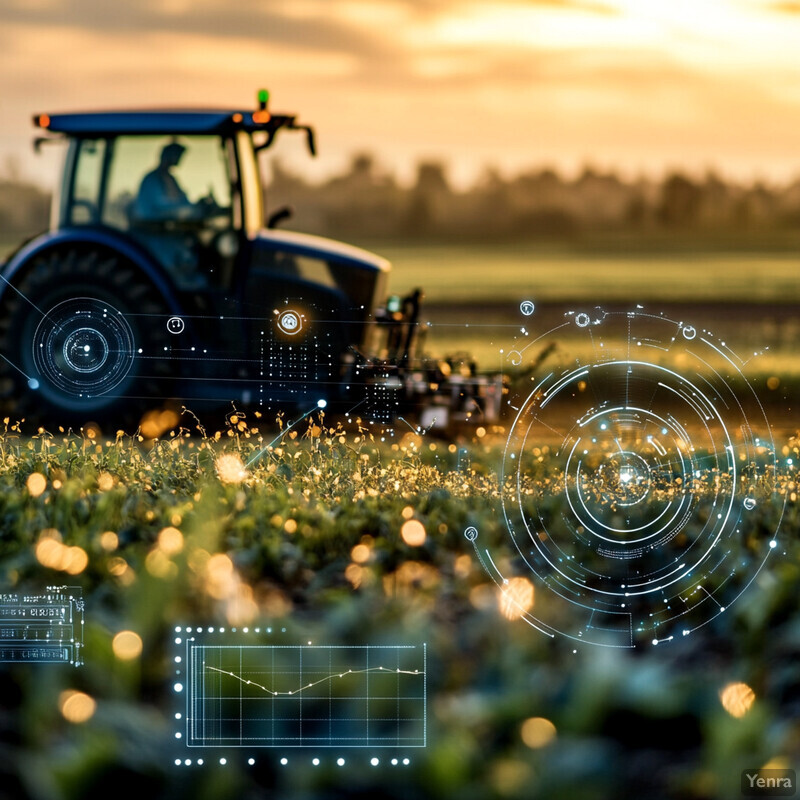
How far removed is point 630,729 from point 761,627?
85cm

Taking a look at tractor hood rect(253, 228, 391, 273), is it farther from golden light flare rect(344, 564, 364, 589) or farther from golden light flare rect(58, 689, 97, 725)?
golden light flare rect(58, 689, 97, 725)

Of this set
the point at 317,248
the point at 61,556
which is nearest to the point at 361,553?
the point at 61,556

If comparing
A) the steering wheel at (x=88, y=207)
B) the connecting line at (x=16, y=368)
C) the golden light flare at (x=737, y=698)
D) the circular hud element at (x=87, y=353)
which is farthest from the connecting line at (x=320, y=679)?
the steering wheel at (x=88, y=207)

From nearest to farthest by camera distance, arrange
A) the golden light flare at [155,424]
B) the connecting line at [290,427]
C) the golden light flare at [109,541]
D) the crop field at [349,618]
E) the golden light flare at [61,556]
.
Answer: the crop field at [349,618] → the golden light flare at [61,556] → the golden light flare at [109,541] → the connecting line at [290,427] → the golden light flare at [155,424]

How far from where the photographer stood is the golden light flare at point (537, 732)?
2.80 meters

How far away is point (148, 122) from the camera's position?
611 centimetres

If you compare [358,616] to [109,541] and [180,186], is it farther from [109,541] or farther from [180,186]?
[180,186]

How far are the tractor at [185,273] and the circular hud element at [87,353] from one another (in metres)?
0.16

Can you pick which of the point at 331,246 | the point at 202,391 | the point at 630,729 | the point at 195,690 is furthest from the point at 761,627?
the point at 331,246

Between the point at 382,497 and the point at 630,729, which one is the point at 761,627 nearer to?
the point at 630,729

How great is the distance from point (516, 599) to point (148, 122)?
3.86m

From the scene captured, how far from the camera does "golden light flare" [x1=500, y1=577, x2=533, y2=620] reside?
11.8 feet

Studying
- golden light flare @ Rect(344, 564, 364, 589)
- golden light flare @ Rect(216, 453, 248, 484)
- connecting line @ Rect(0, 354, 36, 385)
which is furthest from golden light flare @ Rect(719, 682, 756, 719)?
connecting line @ Rect(0, 354, 36, 385)
